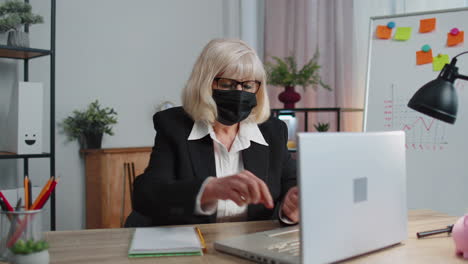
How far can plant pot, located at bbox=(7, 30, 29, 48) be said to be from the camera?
2422mm

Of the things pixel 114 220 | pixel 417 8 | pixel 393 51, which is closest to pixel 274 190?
pixel 393 51

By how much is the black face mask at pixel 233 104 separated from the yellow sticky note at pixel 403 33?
1220 millimetres

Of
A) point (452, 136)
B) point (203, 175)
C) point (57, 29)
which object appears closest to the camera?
point (203, 175)

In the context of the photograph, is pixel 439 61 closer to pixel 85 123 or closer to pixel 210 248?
pixel 210 248

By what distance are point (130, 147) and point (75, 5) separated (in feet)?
3.13

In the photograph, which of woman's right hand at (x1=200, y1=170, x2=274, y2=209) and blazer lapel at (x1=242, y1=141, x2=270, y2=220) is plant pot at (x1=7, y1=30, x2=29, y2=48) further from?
woman's right hand at (x1=200, y1=170, x2=274, y2=209)

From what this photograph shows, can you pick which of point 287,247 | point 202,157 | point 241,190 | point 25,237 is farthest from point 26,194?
point 202,157

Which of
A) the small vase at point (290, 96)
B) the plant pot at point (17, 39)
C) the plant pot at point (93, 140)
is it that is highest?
the plant pot at point (17, 39)

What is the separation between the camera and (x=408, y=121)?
94.3 inches

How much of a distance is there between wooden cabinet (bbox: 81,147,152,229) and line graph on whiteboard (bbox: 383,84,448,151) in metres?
1.55

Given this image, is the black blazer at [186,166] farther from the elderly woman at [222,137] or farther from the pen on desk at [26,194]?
the pen on desk at [26,194]

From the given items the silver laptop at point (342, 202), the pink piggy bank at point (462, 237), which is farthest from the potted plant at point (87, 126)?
the pink piggy bank at point (462, 237)

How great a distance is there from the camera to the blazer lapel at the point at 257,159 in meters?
1.60

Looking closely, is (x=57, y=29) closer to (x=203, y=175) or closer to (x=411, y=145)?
(x=203, y=175)
